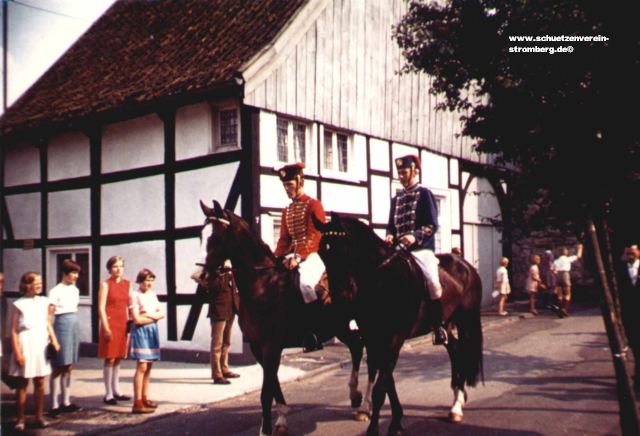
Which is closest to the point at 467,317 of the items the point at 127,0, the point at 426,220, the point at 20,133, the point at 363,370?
the point at 426,220

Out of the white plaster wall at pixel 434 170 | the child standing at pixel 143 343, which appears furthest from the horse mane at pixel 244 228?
the white plaster wall at pixel 434 170

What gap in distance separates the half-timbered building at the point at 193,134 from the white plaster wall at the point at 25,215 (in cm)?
4

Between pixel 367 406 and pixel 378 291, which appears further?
pixel 367 406

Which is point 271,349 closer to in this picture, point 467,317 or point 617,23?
point 467,317

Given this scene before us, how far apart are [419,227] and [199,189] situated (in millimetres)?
6192

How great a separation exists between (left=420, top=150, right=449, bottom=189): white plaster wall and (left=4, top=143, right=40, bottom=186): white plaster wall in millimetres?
9900

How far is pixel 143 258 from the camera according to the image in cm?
1223

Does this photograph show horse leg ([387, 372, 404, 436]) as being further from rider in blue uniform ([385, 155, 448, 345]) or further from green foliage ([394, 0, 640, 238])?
green foliage ([394, 0, 640, 238])

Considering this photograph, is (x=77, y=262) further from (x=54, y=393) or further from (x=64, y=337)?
(x=54, y=393)

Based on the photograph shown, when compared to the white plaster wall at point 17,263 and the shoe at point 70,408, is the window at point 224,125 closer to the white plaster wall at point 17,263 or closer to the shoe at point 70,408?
the shoe at point 70,408

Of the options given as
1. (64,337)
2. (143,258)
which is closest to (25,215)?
(143,258)

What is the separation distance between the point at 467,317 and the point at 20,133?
11.4m

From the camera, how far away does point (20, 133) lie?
44.9 feet

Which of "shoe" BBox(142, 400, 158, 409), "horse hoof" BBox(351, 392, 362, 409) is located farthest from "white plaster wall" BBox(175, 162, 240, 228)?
"horse hoof" BBox(351, 392, 362, 409)
